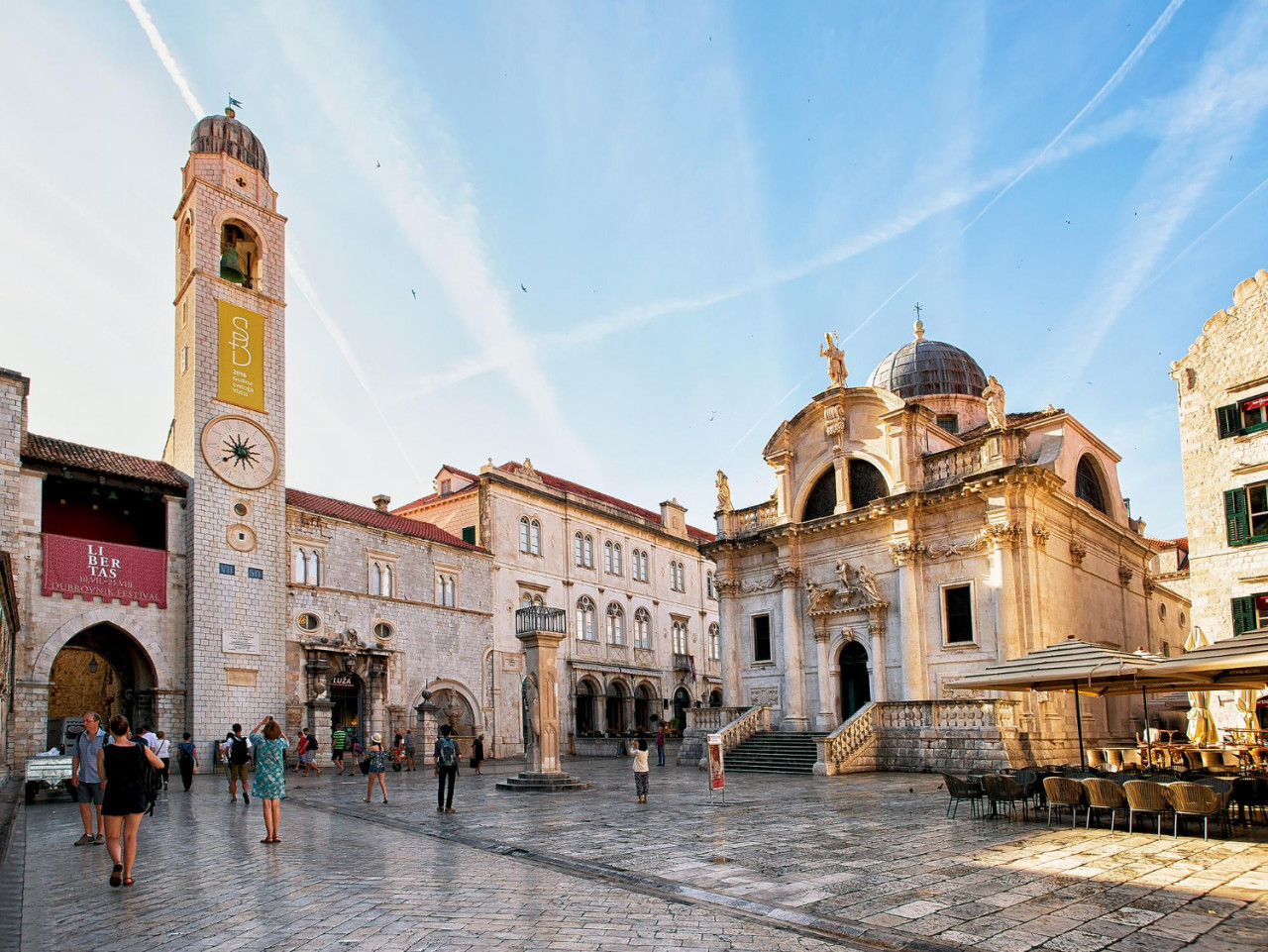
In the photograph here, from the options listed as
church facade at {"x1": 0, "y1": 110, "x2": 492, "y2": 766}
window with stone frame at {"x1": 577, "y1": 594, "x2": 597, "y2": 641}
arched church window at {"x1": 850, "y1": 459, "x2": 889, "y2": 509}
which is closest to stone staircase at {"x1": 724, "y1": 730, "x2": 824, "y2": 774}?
arched church window at {"x1": 850, "y1": 459, "x2": 889, "y2": 509}

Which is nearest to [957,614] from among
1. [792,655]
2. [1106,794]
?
[792,655]

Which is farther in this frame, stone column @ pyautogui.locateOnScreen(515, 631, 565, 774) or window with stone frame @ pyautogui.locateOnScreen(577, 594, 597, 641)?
window with stone frame @ pyautogui.locateOnScreen(577, 594, 597, 641)

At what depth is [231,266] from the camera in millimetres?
33469

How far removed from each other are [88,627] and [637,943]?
2659cm

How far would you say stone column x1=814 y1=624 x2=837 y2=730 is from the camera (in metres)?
29.4

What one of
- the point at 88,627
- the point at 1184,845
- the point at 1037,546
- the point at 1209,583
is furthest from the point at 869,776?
the point at 88,627

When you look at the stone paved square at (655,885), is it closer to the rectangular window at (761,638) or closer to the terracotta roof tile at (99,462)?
the terracotta roof tile at (99,462)

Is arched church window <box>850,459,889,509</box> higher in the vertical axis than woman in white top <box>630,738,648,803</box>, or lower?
higher

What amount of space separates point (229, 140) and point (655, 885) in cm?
3386

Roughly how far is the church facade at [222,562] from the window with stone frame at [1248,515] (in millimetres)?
26734

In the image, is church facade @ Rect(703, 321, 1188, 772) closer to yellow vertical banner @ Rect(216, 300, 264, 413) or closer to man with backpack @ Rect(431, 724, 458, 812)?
man with backpack @ Rect(431, 724, 458, 812)

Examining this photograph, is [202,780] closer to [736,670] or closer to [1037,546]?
[736,670]

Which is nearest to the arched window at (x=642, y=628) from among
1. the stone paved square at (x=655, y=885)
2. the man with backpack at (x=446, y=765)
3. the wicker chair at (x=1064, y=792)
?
the man with backpack at (x=446, y=765)

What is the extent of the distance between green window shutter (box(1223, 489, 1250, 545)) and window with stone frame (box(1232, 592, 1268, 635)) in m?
1.47
